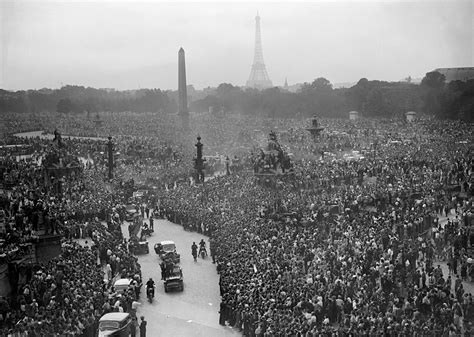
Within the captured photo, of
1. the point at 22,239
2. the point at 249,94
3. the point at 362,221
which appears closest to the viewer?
the point at 22,239

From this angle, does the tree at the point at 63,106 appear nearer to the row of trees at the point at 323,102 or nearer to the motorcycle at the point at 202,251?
the row of trees at the point at 323,102

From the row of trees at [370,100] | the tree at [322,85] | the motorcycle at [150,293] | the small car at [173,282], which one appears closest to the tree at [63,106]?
the row of trees at [370,100]

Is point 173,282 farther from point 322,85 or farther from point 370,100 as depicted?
point 322,85

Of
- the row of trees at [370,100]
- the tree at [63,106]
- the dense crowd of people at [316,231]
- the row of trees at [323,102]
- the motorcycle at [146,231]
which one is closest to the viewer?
the dense crowd of people at [316,231]

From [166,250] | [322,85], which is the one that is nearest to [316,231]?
[166,250]

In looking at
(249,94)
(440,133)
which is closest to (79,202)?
(440,133)

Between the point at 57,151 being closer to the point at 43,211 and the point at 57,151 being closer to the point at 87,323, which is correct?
the point at 43,211

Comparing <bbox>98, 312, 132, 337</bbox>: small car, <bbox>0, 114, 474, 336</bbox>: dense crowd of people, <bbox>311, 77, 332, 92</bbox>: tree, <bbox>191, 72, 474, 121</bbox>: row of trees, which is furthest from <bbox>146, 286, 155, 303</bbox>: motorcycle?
<bbox>311, 77, 332, 92</bbox>: tree
